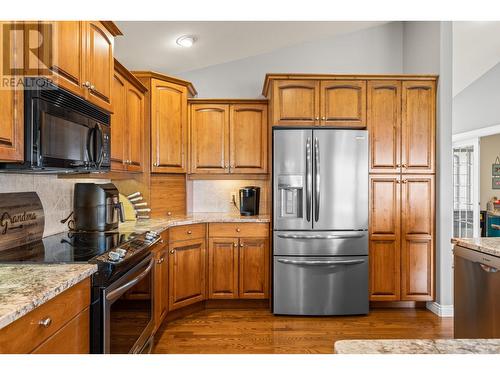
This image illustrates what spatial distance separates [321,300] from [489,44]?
3.88 m

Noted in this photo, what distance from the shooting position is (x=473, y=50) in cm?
471

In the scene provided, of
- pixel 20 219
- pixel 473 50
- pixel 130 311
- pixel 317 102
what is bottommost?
pixel 130 311

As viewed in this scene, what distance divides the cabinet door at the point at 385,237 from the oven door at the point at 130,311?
2.15 meters

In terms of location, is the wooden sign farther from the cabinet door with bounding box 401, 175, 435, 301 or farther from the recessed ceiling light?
the cabinet door with bounding box 401, 175, 435, 301

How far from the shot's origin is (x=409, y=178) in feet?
11.6

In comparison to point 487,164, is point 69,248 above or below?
below

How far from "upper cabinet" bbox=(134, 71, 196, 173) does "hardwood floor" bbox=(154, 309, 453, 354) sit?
58.7 inches

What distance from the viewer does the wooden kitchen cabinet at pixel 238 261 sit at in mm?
3545

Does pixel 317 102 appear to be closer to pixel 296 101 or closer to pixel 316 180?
pixel 296 101

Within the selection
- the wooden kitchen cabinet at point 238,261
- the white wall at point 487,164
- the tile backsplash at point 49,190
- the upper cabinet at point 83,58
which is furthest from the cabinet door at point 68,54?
the white wall at point 487,164

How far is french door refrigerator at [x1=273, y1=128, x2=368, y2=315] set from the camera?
335cm

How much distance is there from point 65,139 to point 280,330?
2254 mm

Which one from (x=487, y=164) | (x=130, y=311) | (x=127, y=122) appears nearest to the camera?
(x=130, y=311)

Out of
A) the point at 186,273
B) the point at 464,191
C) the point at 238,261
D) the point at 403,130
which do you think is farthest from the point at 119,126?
the point at 464,191
